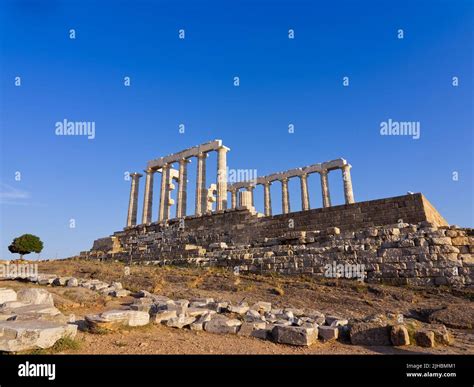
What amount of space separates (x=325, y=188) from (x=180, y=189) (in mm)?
14809

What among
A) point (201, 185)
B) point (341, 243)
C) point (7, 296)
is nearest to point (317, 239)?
point (341, 243)

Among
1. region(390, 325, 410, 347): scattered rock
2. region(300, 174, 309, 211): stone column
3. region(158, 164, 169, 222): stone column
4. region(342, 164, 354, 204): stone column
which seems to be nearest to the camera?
region(390, 325, 410, 347): scattered rock

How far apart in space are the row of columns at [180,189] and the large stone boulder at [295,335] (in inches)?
904

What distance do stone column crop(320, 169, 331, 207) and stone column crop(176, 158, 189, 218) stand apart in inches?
554

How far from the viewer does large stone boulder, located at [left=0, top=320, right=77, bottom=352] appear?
5121 mm

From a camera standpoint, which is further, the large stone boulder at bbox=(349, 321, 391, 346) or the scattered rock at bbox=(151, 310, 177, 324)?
the scattered rock at bbox=(151, 310, 177, 324)

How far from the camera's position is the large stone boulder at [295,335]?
6.52 m

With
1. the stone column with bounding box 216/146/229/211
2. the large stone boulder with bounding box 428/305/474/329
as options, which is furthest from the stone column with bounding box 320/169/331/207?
the large stone boulder with bounding box 428/305/474/329

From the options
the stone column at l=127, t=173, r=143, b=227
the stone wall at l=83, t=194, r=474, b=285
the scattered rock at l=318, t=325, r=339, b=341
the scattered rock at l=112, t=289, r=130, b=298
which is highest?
the stone column at l=127, t=173, r=143, b=227

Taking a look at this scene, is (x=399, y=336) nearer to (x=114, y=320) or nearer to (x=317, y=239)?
(x=114, y=320)

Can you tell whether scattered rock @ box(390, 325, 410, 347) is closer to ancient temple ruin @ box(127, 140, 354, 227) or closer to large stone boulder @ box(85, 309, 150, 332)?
large stone boulder @ box(85, 309, 150, 332)

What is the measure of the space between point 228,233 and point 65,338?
17770mm

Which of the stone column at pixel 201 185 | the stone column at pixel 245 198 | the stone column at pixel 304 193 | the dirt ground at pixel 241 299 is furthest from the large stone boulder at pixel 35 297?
the stone column at pixel 245 198

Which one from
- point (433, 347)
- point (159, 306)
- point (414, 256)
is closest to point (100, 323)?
point (159, 306)
